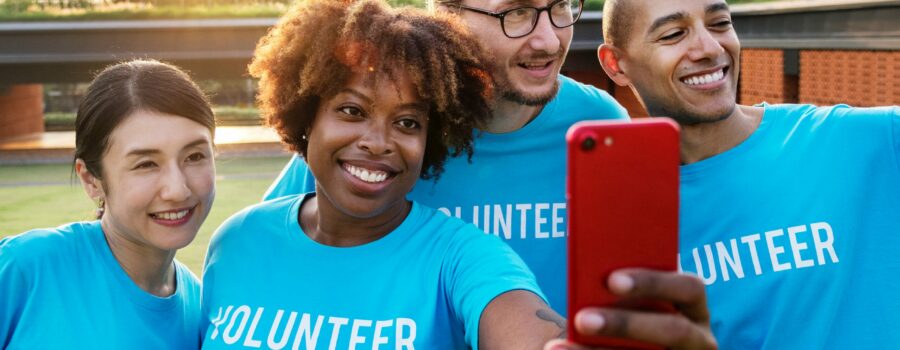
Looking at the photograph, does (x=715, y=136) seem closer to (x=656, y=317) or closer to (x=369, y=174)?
(x=369, y=174)

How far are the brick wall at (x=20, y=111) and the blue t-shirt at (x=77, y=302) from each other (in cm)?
2065

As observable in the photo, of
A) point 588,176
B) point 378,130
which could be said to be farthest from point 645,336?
point 378,130

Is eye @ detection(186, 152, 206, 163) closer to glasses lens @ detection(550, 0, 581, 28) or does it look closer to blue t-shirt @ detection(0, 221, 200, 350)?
blue t-shirt @ detection(0, 221, 200, 350)

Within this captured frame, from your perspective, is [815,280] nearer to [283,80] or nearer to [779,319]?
[779,319]

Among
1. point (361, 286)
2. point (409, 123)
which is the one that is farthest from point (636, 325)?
point (409, 123)

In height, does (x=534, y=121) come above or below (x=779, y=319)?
above

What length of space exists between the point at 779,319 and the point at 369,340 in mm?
1267

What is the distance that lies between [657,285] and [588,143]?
22 cm

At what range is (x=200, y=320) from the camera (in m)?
2.75

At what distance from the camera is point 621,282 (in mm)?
1250

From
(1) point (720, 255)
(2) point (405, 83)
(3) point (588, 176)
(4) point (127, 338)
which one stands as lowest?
(4) point (127, 338)

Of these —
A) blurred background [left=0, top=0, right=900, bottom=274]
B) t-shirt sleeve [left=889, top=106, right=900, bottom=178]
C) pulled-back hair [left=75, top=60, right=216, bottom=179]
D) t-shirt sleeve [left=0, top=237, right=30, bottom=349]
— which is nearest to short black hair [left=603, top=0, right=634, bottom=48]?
t-shirt sleeve [left=889, top=106, right=900, bottom=178]

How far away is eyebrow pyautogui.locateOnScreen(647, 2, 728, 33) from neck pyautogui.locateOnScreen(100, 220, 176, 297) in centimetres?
166

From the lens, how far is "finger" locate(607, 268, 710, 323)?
125 cm
